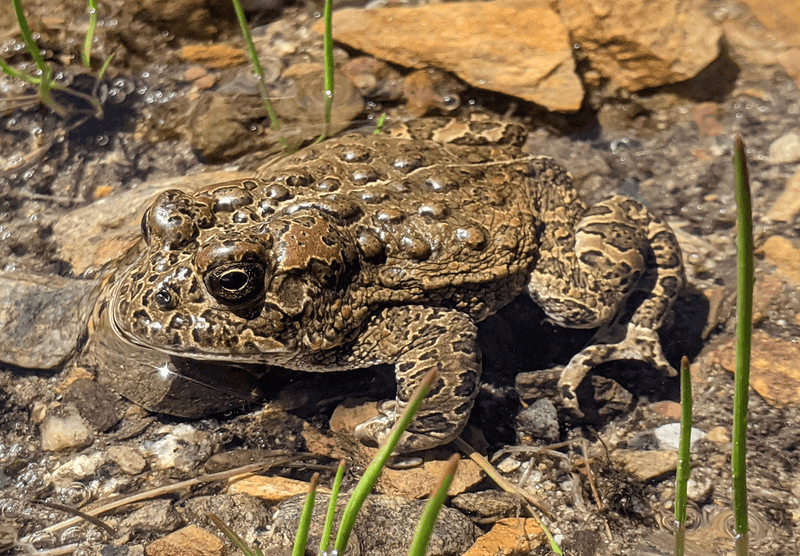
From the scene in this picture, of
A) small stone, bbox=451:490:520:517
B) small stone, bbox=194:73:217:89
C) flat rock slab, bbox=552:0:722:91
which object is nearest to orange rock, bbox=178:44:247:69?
small stone, bbox=194:73:217:89

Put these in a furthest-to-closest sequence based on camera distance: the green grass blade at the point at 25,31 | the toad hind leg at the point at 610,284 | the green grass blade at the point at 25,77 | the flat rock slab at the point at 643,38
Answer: the flat rock slab at the point at 643,38, the green grass blade at the point at 25,77, the green grass blade at the point at 25,31, the toad hind leg at the point at 610,284

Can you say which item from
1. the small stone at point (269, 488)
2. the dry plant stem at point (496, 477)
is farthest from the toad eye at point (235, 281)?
the dry plant stem at point (496, 477)

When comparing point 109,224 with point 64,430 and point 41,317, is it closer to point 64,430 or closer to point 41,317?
point 41,317

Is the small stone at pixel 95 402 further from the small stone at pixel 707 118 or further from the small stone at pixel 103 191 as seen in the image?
the small stone at pixel 707 118

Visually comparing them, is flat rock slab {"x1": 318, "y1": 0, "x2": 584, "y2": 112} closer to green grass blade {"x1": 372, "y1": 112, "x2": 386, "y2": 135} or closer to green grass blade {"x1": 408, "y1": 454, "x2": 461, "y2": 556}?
green grass blade {"x1": 372, "y1": 112, "x2": 386, "y2": 135}

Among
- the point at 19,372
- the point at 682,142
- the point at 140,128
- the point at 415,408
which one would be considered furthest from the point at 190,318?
the point at 682,142

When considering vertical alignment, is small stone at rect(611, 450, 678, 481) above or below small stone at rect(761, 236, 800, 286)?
below
